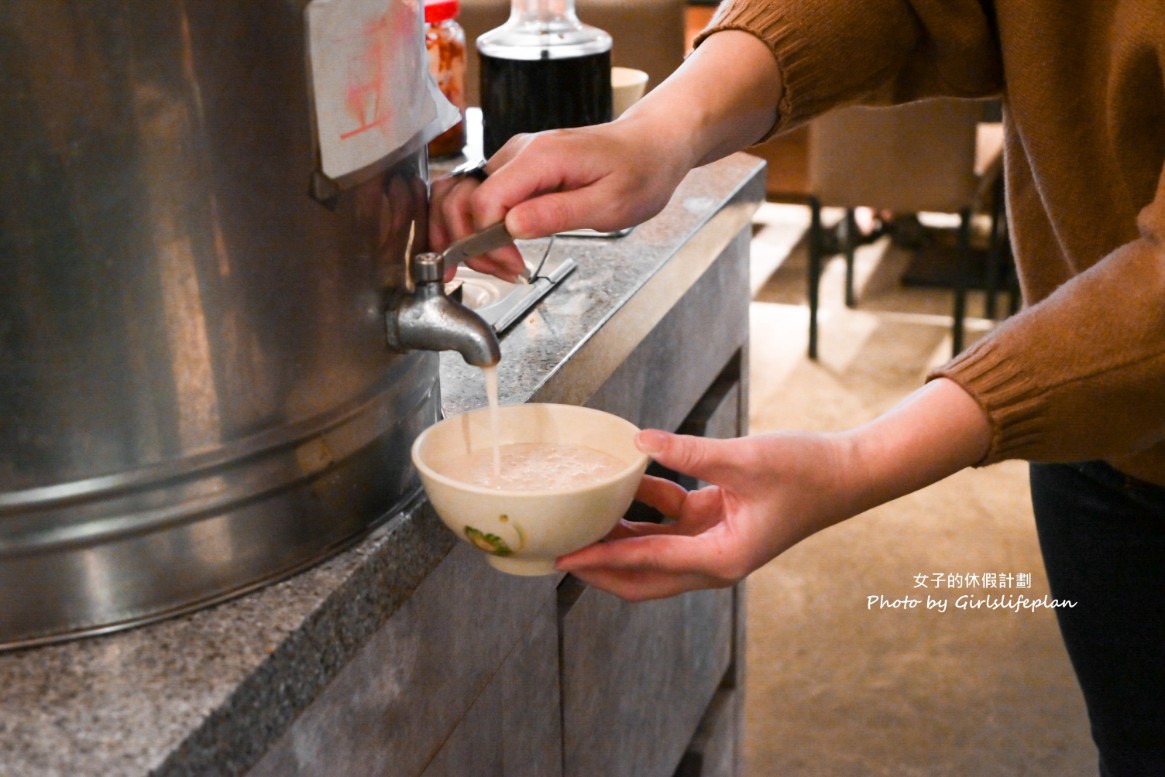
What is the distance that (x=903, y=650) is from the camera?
2.33 metres

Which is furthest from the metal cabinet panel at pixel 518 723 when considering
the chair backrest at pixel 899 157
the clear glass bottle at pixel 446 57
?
the chair backrest at pixel 899 157

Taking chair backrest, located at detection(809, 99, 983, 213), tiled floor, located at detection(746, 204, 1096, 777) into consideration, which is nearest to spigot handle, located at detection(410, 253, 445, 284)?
tiled floor, located at detection(746, 204, 1096, 777)

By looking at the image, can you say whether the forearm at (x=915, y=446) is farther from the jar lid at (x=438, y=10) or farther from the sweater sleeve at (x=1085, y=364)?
the jar lid at (x=438, y=10)

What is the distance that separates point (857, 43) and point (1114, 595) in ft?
1.67

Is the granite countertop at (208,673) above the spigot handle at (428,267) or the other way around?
the other way around

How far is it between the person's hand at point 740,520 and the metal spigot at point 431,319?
138 mm

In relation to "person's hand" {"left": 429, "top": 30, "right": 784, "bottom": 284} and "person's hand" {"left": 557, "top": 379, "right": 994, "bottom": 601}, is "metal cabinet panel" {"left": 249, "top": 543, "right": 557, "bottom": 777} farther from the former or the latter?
"person's hand" {"left": 429, "top": 30, "right": 784, "bottom": 284}

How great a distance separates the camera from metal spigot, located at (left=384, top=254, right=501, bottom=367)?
2.39 ft

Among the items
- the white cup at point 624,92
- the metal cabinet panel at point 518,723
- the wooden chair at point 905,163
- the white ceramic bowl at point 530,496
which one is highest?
the white cup at point 624,92

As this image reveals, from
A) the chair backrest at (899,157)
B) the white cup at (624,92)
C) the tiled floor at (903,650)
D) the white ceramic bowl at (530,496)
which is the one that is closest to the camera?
the white ceramic bowl at (530,496)

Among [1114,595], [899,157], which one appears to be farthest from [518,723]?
[899,157]

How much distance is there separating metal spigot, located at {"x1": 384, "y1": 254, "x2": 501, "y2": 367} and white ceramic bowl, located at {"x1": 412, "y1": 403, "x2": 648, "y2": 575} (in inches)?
2.3

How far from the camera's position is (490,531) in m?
0.70

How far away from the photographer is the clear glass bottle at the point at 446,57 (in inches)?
55.6
